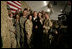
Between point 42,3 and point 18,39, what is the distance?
284 inches

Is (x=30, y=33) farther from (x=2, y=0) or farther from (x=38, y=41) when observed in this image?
(x=2, y=0)

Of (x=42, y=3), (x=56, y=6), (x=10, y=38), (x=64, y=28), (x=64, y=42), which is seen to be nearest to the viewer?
(x=64, y=42)

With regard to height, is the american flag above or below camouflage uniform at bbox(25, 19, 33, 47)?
above

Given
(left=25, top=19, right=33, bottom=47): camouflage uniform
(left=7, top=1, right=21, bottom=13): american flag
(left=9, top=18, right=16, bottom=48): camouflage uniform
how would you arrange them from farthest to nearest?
(left=7, top=1, right=21, bottom=13): american flag < (left=9, top=18, right=16, bottom=48): camouflage uniform < (left=25, top=19, right=33, bottom=47): camouflage uniform

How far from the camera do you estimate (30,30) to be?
402 cm

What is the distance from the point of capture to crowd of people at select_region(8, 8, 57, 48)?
3.91 meters

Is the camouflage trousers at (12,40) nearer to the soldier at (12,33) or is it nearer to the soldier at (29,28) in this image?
the soldier at (12,33)

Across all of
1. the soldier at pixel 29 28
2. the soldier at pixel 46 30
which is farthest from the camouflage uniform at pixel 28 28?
the soldier at pixel 46 30

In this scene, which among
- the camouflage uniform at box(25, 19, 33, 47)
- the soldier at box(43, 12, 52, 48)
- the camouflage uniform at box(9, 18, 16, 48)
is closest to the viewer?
the soldier at box(43, 12, 52, 48)

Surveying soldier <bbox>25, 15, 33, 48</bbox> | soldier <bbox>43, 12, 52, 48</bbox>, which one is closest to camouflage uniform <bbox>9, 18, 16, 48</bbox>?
soldier <bbox>25, 15, 33, 48</bbox>

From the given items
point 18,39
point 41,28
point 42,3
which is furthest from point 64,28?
point 42,3

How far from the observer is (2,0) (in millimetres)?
3852

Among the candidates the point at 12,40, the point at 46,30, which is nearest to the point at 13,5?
the point at 12,40

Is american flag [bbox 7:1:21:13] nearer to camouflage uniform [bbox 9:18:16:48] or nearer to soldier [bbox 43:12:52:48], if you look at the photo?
camouflage uniform [bbox 9:18:16:48]
